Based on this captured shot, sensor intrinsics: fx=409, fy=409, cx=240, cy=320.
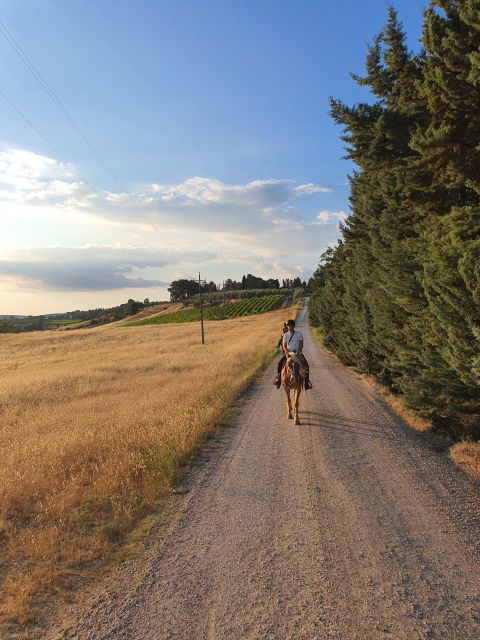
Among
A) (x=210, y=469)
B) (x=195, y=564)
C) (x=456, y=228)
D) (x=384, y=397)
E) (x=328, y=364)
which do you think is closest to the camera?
(x=195, y=564)

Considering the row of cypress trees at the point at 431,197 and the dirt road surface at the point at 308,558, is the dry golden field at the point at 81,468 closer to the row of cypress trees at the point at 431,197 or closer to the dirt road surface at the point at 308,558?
the dirt road surface at the point at 308,558

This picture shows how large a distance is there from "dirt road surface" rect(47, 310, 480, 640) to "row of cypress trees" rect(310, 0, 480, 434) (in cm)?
204

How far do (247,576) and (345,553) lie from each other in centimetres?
126

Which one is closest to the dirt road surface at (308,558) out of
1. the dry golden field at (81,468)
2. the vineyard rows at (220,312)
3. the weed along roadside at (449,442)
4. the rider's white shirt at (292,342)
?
the weed along roadside at (449,442)

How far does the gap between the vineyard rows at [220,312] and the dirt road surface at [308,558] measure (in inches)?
3822

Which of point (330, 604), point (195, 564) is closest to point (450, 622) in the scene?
point (330, 604)

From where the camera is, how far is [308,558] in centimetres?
480

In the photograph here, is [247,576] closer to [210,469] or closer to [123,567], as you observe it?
[123,567]

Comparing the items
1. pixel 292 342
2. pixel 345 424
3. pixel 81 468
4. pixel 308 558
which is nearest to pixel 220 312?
pixel 292 342

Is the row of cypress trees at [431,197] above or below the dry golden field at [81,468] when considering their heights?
above

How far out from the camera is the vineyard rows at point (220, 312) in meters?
110

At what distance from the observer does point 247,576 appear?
4477mm

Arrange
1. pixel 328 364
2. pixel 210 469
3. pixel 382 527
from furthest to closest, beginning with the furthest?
pixel 328 364 < pixel 210 469 < pixel 382 527

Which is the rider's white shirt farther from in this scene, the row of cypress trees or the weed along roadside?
the weed along roadside
